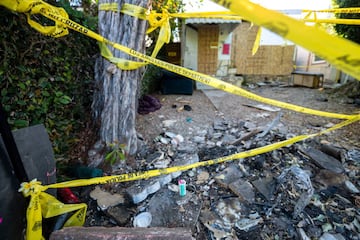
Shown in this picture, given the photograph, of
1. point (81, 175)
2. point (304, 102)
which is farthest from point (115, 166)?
point (304, 102)

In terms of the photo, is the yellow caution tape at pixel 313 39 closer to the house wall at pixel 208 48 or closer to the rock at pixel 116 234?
the rock at pixel 116 234

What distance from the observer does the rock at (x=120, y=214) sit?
65.2 inches

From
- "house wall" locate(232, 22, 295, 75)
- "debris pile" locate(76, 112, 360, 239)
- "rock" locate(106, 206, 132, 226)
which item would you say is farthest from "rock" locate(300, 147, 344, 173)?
"house wall" locate(232, 22, 295, 75)

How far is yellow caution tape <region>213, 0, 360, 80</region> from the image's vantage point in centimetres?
61

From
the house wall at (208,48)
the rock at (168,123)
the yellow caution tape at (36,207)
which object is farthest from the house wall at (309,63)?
the yellow caution tape at (36,207)

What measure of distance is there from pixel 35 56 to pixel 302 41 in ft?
6.27

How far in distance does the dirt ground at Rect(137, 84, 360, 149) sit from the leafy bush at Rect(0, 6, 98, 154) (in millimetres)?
1114

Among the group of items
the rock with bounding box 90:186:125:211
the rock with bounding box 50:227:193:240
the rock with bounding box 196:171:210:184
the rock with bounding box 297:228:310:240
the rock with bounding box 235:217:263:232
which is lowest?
the rock with bounding box 297:228:310:240

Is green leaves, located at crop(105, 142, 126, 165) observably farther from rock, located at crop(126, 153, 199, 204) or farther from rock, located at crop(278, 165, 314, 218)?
rock, located at crop(278, 165, 314, 218)

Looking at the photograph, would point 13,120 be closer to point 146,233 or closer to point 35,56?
point 35,56

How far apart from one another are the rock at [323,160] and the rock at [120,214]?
7.29 ft

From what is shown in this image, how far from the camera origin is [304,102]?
543cm

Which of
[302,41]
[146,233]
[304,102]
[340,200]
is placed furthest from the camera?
[304,102]

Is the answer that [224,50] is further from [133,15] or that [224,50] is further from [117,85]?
[117,85]
